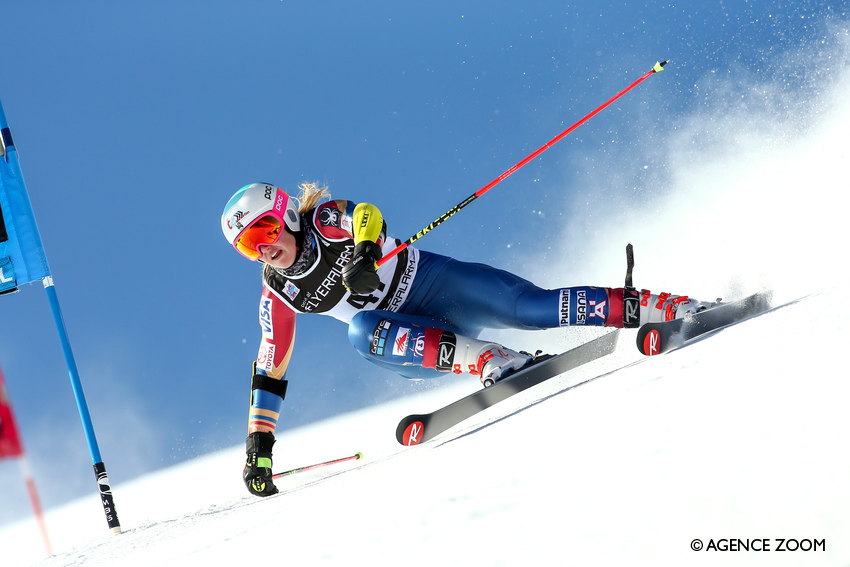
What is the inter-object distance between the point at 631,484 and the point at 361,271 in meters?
1.30

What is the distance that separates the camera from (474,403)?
79.0 inches

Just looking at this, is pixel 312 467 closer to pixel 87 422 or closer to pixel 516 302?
pixel 87 422

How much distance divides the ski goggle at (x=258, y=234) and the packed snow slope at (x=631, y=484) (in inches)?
41.0

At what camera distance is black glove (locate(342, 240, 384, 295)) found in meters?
2.01

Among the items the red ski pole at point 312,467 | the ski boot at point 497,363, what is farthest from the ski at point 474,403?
the red ski pole at point 312,467

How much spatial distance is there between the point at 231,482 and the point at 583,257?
10.5 feet

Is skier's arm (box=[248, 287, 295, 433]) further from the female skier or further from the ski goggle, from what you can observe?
the ski goggle

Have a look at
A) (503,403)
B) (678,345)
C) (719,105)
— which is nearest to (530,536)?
(678,345)

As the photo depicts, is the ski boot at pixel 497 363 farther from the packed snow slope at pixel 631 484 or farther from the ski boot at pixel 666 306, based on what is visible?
the packed snow slope at pixel 631 484

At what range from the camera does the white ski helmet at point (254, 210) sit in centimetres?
225

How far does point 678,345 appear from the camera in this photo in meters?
1.75

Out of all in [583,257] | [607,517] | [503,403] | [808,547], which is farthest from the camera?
[583,257]

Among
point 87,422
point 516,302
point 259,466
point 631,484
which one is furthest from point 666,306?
point 87,422

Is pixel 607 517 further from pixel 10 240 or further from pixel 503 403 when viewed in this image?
pixel 10 240
